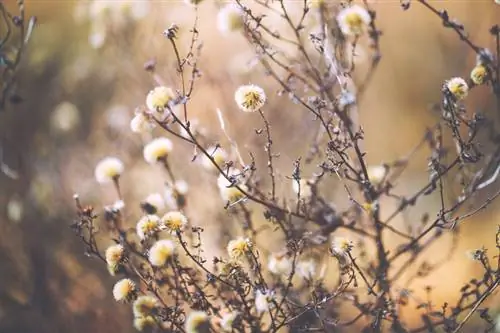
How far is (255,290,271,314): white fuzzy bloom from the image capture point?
2.65ft

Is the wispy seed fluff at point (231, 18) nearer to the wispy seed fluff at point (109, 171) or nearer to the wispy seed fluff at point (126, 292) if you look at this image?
the wispy seed fluff at point (109, 171)

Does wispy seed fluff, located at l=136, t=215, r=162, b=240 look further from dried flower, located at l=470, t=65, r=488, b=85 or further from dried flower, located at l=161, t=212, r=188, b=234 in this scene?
dried flower, located at l=470, t=65, r=488, b=85

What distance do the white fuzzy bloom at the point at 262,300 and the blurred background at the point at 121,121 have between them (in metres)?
0.32

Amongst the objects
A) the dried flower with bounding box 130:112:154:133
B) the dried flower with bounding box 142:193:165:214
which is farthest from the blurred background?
the dried flower with bounding box 130:112:154:133

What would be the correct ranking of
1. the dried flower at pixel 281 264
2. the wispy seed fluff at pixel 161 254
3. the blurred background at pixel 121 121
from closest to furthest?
the wispy seed fluff at pixel 161 254 → the dried flower at pixel 281 264 → the blurred background at pixel 121 121

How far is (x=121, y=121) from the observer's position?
1404mm

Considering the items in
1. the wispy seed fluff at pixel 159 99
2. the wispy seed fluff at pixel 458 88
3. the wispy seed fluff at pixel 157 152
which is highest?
the wispy seed fluff at pixel 157 152

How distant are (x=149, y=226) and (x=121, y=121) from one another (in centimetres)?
62

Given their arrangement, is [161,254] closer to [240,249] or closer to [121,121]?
[240,249]

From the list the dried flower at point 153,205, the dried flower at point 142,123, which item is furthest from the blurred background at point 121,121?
the dried flower at point 142,123

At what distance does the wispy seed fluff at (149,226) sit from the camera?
83 centimetres

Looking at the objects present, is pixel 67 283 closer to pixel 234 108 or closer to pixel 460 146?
pixel 234 108

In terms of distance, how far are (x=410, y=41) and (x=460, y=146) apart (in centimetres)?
76

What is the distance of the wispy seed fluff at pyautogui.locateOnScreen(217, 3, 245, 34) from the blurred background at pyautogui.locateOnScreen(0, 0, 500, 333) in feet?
0.99
